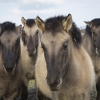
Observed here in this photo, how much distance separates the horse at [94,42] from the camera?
28.1 feet

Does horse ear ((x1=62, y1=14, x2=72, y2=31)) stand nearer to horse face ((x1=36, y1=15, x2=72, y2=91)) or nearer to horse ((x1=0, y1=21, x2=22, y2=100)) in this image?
horse face ((x1=36, y1=15, x2=72, y2=91))

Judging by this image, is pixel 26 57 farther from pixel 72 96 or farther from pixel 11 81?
pixel 72 96

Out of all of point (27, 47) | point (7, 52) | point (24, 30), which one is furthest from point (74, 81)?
point (24, 30)

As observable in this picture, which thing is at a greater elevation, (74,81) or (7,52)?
(7,52)

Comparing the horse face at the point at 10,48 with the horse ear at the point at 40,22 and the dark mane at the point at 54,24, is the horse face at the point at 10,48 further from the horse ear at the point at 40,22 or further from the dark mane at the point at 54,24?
the dark mane at the point at 54,24

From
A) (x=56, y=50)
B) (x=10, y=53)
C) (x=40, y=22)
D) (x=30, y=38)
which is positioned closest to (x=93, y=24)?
(x=30, y=38)

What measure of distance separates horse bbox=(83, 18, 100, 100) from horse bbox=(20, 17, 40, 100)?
75.4 inches

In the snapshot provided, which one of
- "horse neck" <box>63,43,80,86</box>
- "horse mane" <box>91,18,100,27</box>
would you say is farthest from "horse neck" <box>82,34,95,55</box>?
"horse neck" <box>63,43,80,86</box>

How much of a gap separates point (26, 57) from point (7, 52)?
3236 millimetres

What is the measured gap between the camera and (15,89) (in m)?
7.19

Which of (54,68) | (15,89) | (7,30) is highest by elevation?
(7,30)

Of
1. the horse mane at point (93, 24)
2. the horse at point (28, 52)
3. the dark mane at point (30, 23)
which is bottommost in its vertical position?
the horse at point (28, 52)

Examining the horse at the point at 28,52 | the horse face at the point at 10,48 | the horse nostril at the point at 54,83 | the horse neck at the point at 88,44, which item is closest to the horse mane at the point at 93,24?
the horse neck at the point at 88,44

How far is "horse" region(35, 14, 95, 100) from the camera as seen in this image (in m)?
4.62
